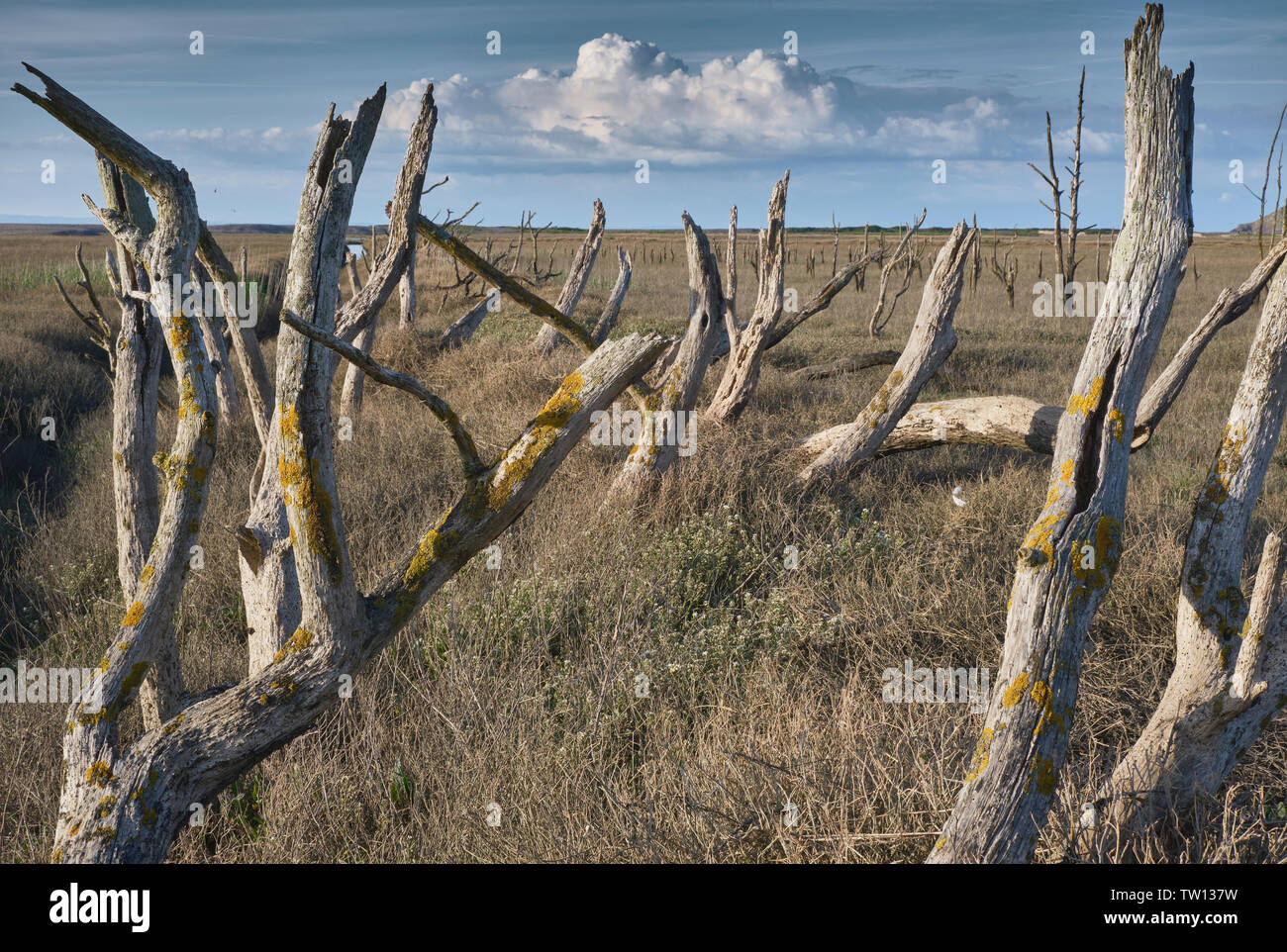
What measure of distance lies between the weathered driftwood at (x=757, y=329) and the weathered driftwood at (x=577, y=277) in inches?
178

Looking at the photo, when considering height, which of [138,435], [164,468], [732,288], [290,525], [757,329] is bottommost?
[290,525]

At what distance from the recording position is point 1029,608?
2764 millimetres

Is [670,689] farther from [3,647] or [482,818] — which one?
[3,647]

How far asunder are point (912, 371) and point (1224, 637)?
3.43 metres

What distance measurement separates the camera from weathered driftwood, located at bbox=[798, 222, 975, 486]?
A: 19.5ft

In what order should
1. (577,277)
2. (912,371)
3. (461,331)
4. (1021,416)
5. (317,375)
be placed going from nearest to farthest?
1. (317,375)
2. (1021,416)
3. (912,371)
4. (461,331)
5. (577,277)

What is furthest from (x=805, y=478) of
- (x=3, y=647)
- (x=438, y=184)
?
(x=438, y=184)

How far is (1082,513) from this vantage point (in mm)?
2824

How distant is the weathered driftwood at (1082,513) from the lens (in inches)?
102

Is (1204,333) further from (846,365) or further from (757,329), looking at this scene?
(846,365)

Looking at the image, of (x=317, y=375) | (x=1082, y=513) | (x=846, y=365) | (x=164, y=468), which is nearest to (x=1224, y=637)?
(x=1082, y=513)

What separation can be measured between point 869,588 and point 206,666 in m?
3.63

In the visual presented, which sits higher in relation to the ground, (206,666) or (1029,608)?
(1029,608)

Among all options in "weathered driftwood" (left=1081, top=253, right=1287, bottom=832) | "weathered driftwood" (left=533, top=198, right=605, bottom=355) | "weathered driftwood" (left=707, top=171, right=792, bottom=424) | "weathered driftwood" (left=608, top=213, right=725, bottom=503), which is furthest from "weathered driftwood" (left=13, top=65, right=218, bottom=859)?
"weathered driftwood" (left=533, top=198, right=605, bottom=355)
